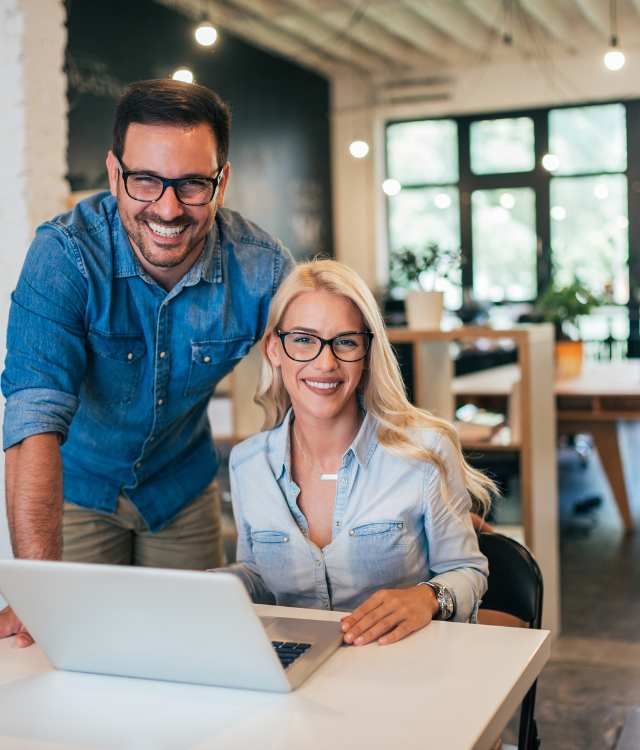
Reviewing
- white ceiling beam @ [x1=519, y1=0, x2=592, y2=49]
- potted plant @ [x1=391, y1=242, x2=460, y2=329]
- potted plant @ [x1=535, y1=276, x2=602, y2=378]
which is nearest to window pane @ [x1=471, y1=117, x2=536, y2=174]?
white ceiling beam @ [x1=519, y1=0, x2=592, y2=49]

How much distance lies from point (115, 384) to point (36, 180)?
1.00 m

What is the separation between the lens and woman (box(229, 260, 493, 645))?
6.05ft

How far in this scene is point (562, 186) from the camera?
11.3 m

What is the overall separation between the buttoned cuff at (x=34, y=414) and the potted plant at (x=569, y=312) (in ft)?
14.7

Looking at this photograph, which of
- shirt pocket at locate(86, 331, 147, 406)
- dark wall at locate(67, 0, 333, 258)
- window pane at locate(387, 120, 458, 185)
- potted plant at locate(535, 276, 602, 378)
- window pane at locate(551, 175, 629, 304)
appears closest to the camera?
shirt pocket at locate(86, 331, 147, 406)

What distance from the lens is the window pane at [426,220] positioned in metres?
11.7

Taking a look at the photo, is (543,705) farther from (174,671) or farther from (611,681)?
(174,671)

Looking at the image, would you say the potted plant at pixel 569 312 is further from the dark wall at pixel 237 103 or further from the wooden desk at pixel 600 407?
the dark wall at pixel 237 103

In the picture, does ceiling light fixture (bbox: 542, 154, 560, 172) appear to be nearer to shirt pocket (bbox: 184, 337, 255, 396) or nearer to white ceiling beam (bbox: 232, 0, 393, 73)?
white ceiling beam (bbox: 232, 0, 393, 73)

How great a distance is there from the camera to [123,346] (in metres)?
2.07

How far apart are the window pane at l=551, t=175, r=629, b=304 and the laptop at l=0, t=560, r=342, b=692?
1010 centimetres

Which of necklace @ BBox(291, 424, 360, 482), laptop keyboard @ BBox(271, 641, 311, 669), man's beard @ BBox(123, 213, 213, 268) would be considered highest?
man's beard @ BBox(123, 213, 213, 268)

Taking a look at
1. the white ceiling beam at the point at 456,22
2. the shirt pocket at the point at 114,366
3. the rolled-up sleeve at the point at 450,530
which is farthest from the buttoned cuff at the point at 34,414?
the white ceiling beam at the point at 456,22

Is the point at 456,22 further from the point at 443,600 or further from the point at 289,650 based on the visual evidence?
the point at 289,650
